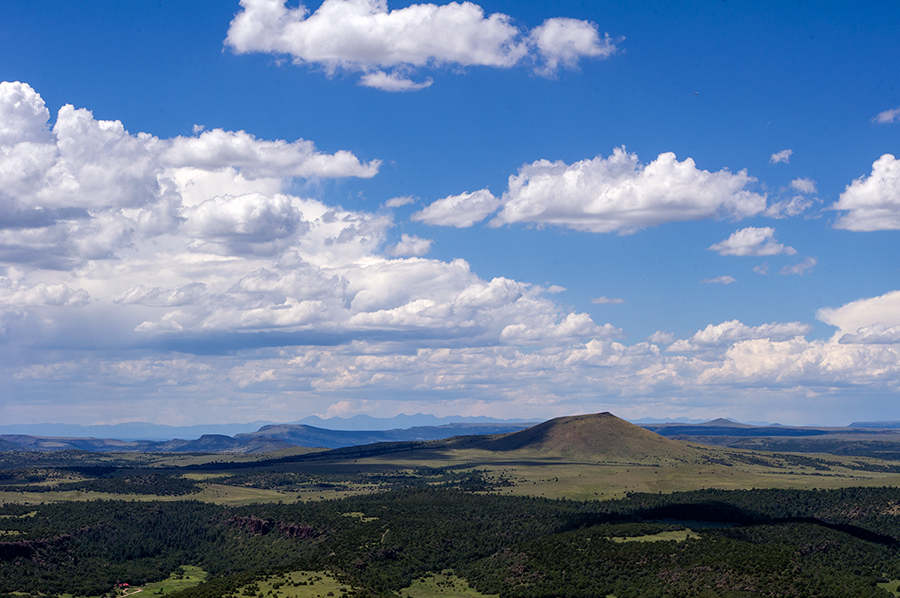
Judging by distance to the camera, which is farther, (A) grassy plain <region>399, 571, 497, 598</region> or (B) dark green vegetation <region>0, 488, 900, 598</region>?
(A) grassy plain <region>399, 571, 497, 598</region>

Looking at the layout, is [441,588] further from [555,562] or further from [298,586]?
[298,586]

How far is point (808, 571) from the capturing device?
13950 centimetres

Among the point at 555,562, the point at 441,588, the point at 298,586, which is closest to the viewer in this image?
the point at 298,586

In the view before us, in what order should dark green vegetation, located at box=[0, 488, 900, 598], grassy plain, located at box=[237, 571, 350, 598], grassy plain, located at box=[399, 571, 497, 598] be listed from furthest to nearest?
grassy plain, located at box=[399, 571, 497, 598], dark green vegetation, located at box=[0, 488, 900, 598], grassy plain, located at box=[237, 571, 350, 598]

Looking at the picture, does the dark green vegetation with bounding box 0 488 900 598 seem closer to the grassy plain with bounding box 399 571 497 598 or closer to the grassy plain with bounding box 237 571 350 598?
the grassy plain with bounding box 399 571 497 598

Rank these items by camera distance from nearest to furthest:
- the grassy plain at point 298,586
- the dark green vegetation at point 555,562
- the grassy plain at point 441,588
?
1. the grassy plain at point 298,586
2. the dark green vegetation at point 555,562
3. the grassy plain at point 441,588

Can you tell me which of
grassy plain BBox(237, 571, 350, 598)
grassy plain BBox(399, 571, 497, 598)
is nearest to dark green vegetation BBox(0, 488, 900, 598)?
grassy plain BBox(399, 571, 497, 598)

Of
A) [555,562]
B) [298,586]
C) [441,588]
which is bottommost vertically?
[441,588]

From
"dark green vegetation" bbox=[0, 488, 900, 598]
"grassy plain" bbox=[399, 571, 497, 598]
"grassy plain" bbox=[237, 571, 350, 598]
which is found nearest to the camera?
"grassy plain" bbox=[237, 571, 350, 598]

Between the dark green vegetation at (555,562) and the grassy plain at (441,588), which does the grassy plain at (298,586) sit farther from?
the grassy plain at (441,588)

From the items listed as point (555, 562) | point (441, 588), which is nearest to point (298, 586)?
point (441, 588)

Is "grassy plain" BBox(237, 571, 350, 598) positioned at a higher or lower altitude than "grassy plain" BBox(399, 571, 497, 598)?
higher

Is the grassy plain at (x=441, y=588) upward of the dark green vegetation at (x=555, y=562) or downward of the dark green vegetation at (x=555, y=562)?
downward

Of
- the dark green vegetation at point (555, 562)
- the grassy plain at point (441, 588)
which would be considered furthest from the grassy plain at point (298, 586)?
the grassy plain at point (441, 588)
